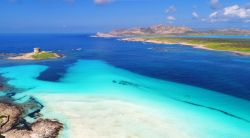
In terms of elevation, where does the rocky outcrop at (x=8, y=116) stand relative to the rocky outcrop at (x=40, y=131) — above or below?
above

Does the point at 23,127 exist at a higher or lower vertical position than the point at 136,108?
lower

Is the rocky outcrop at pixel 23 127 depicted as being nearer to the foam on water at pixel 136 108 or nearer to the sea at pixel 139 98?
the sea at pixel 139 98

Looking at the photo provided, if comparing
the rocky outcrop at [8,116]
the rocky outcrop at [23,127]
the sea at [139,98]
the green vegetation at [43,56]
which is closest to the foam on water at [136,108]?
the sea at [139,98]

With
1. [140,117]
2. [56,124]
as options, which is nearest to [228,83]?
[140,117]

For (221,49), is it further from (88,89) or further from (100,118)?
(100,118)

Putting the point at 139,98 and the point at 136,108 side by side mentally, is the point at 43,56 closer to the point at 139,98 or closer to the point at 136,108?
the point at 139,98

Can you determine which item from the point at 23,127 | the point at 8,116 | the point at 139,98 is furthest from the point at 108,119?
the point at 139,98
